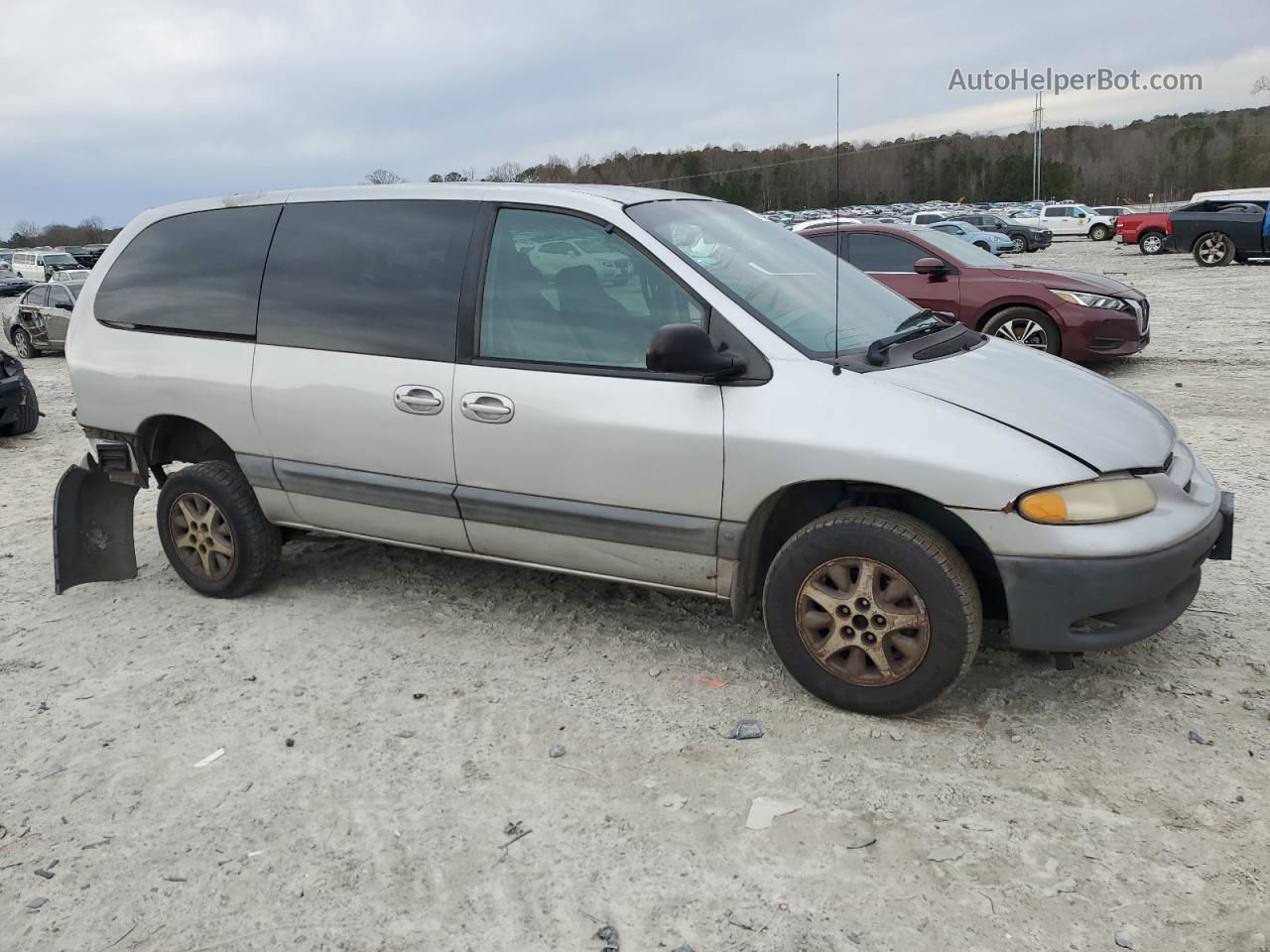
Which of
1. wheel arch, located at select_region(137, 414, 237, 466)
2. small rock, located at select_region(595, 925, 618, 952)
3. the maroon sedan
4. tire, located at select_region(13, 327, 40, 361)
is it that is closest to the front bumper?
small rock, located at select_region(595, 925, 618, 952)

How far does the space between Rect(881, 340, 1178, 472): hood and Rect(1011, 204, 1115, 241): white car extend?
44379 millimetres

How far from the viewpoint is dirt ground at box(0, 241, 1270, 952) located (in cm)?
252

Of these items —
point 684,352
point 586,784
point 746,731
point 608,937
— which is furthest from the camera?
point 746,731

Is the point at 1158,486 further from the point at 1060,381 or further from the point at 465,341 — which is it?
the point at 465,341

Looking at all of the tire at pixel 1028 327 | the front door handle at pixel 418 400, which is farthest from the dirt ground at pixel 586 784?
the tire at pixel 1028 327

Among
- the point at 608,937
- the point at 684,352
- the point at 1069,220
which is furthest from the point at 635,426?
the point at 1069,220

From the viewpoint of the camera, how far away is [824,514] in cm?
352

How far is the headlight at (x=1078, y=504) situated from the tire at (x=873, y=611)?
301mm

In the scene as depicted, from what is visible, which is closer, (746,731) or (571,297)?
(746,731)

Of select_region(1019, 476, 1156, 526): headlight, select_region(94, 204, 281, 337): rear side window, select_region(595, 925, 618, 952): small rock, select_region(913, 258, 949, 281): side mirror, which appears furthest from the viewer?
select_region(913, 258, 949, 281): side mirror

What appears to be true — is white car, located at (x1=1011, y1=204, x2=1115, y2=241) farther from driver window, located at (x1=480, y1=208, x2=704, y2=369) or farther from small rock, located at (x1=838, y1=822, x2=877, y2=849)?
small rock, located at (x1=838, y1=822, x2=877, y2=849)

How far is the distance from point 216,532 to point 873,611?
3.12 metres

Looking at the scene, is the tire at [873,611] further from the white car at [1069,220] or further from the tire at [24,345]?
the white car at [1069,220]

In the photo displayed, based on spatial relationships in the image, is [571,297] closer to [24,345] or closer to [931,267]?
[931,267]
